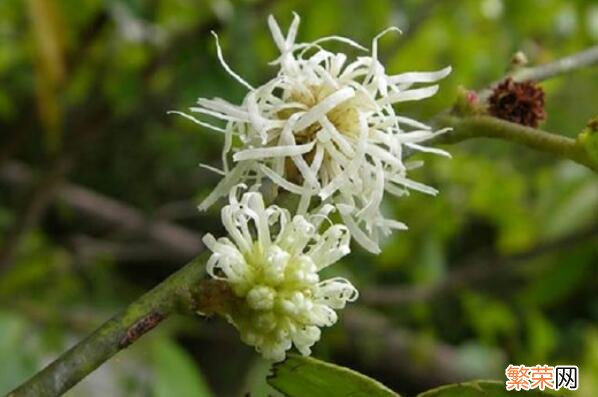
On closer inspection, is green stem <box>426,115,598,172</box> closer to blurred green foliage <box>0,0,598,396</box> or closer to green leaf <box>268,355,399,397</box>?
green leaf <box>268,355,399,397</box>

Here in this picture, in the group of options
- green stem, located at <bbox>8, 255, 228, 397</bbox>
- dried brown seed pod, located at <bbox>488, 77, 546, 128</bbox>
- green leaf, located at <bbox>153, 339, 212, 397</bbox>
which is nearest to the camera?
green stem, located at <bbox>8, 255, 228, 397</bbox>

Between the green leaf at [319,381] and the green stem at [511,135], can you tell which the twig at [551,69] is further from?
the green leaf at [319,381]

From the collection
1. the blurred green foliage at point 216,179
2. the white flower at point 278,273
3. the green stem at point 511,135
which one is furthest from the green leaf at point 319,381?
the blurred green foliage at point 216,179

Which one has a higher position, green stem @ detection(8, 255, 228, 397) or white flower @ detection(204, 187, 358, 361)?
white flower @ detection(204, 187, 358, 361)

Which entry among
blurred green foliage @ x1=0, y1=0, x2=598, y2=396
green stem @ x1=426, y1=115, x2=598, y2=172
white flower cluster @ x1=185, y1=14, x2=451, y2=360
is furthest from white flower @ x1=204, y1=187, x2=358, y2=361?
blurred green foliage @ x1=0, y1=0, x2=598, y2=396

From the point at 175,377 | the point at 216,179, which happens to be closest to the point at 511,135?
the point at 175,377

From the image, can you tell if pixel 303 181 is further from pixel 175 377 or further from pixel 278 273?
pixel 175 377

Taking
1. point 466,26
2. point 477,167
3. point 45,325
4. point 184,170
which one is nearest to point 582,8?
point 466,26
